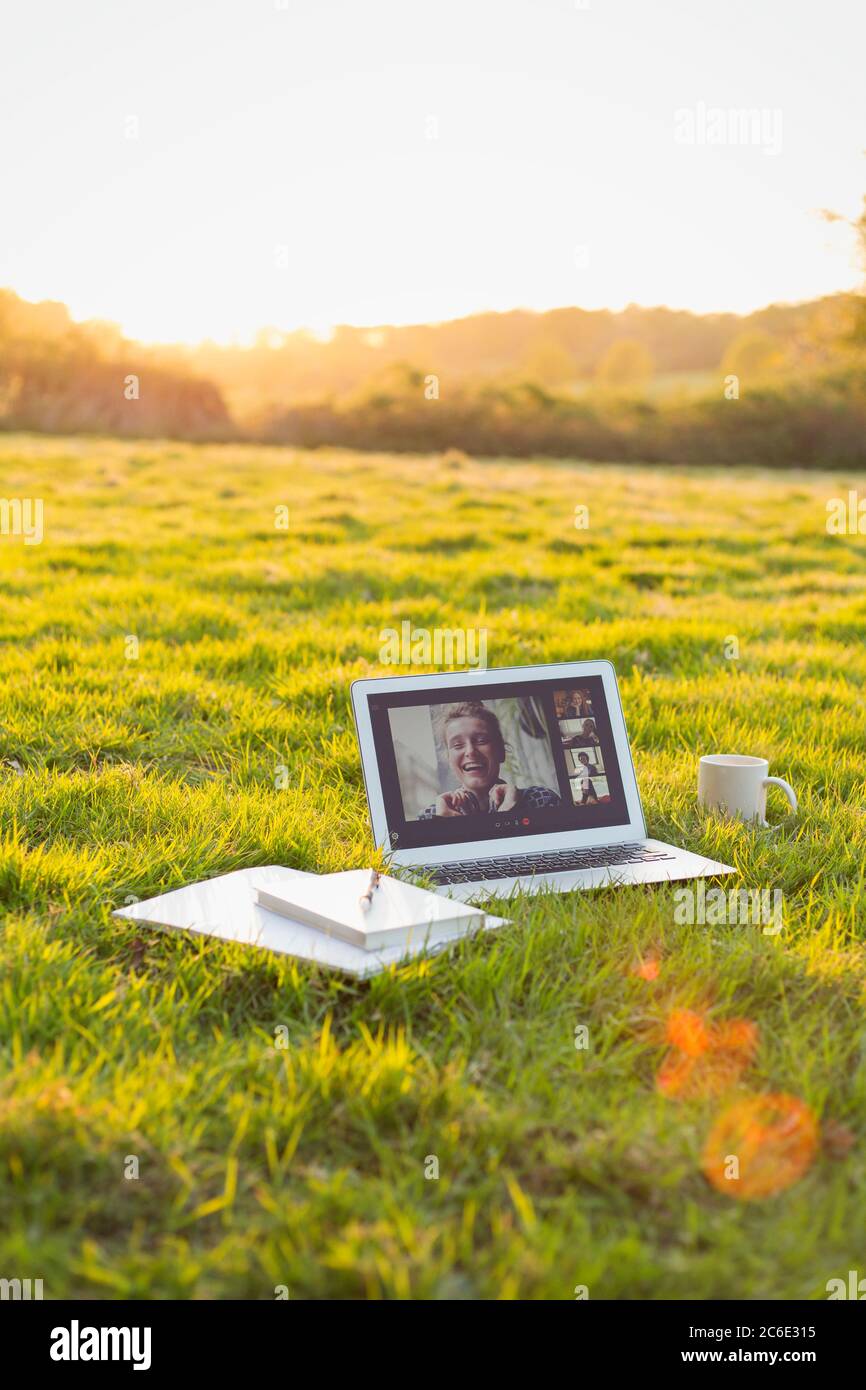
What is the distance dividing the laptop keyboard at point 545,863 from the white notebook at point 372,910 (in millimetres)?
377

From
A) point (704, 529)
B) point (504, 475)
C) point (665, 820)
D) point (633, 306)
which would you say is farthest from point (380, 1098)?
point (633, 306)

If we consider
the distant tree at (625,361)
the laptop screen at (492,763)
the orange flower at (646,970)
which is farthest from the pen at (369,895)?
the distant tree at (625,361)

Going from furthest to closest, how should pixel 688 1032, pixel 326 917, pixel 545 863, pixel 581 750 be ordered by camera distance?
pixel 581 750 < pixel 545 863 < pixel 326 917 < pixel 688 1032

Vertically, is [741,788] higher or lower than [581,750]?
lower

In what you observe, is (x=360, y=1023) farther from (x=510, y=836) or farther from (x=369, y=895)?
(x=510, y=836)

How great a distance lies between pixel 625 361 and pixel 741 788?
55.4 metres

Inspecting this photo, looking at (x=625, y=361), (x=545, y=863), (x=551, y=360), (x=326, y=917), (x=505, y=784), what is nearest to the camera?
(x=326, y=917)

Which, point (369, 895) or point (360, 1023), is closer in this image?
point (360, 1023)

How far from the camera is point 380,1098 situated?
8.35 ft

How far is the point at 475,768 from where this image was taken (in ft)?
13.3

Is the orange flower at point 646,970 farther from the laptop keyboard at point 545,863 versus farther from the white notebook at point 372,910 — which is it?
the laptop keyboard at point 545,863

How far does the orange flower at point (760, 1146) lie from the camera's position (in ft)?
7.78

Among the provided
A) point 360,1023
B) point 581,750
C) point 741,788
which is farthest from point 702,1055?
point 741,788
